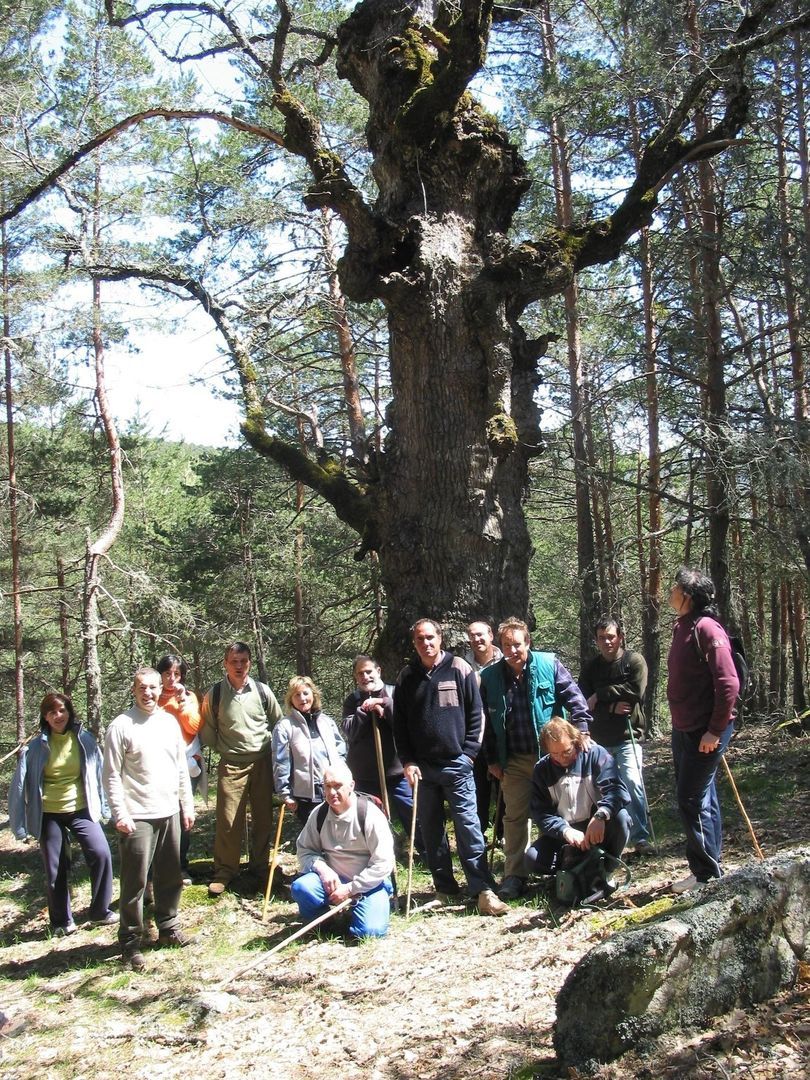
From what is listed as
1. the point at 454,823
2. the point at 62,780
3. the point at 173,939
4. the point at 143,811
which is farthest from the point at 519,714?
the point at 62,780

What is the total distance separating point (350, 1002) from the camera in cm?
457

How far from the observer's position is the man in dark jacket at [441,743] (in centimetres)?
586

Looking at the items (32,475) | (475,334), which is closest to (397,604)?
(475,334)

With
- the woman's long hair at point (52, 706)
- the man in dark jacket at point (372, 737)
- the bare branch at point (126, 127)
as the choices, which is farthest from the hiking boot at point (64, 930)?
the bare branch at point (126, 127)

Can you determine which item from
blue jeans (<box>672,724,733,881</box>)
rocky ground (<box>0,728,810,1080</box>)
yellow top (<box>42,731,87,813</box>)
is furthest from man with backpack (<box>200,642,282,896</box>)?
blue jeans (<box>672,724,733,881</box>)

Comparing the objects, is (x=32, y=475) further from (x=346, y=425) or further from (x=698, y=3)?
(x=698, y=3)

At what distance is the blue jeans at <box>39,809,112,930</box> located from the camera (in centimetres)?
660

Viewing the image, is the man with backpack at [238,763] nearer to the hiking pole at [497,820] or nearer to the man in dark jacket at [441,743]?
the man in dark jacket at [441,743]

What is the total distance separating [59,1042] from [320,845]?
5.84ft

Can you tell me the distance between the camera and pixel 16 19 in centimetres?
1115

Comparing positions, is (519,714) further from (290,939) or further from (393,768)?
(290,939)

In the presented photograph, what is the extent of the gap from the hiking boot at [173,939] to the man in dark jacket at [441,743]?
5.31 feet

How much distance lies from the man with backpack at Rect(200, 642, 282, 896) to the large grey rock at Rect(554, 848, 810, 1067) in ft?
13.3

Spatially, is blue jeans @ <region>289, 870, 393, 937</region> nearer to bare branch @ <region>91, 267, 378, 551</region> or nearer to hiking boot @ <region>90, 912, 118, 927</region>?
hiking boot @ <region>90, 912, 118, 927</region>
